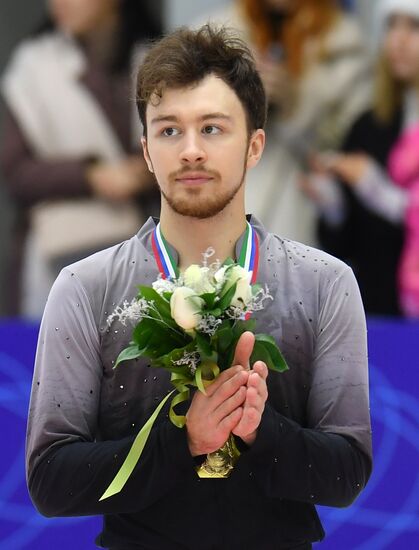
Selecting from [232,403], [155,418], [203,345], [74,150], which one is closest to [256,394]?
[232,403]

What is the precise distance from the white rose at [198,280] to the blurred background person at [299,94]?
11.8ft

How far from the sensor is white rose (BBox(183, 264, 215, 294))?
2.78 meters

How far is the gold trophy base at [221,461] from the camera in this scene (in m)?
2.92

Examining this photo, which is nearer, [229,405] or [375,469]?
[229,405]

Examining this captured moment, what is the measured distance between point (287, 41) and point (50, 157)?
1404 millimetres

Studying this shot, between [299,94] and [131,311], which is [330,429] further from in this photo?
[299,94]

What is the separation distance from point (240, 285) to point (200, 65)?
1.95 ft

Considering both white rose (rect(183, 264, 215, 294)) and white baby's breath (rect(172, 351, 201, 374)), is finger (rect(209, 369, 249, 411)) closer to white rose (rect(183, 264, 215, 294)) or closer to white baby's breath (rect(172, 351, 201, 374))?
white baby's breath (rect(172, 351, 201, 374))

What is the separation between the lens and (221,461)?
9.58 feet

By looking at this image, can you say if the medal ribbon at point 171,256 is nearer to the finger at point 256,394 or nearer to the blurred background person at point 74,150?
the finger at point 256,394

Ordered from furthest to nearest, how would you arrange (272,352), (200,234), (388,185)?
1. (388,185)
2. (200,234)
3. (272,352)

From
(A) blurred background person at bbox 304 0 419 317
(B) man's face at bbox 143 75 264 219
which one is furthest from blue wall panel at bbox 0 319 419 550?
(B) man's face at bbox 143 75 264 219

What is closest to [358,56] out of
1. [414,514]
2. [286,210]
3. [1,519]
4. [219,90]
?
[286,210]

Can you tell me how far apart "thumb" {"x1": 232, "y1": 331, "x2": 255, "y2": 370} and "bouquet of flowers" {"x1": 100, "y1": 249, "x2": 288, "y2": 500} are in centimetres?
3
